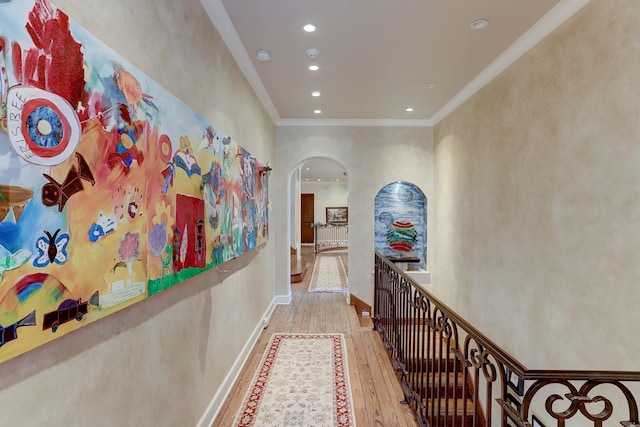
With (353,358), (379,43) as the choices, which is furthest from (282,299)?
(379,43)

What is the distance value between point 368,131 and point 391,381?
3576 mm

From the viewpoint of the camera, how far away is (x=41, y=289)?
2.75 ft

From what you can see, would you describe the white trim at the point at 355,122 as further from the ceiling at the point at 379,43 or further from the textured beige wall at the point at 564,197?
the textured beige wall at the point at 564,197

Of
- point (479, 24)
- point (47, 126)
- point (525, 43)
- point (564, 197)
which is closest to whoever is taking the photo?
point (47, 126)

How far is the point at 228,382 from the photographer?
254 cm

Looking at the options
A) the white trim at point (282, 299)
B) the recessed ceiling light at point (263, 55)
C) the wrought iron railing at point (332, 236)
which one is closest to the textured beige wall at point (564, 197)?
the recessed ceiling light at point (263, 55)

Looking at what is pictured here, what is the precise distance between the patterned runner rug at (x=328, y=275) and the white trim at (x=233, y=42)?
12.2 feet

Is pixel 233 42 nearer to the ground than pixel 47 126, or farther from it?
farther from it

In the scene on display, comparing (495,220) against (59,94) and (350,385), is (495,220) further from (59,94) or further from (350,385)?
(59,94)

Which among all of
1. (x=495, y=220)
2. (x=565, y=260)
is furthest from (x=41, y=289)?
(x=495, y=220)

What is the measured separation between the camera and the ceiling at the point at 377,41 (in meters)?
2.14

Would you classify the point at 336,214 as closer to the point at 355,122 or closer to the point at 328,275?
the point at 328,275

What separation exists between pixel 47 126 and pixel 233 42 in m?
2.02

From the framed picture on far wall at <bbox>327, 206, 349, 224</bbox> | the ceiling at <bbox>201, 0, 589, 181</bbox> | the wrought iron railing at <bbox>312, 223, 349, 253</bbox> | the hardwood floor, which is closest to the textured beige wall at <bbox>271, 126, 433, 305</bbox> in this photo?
the hardwood floor
